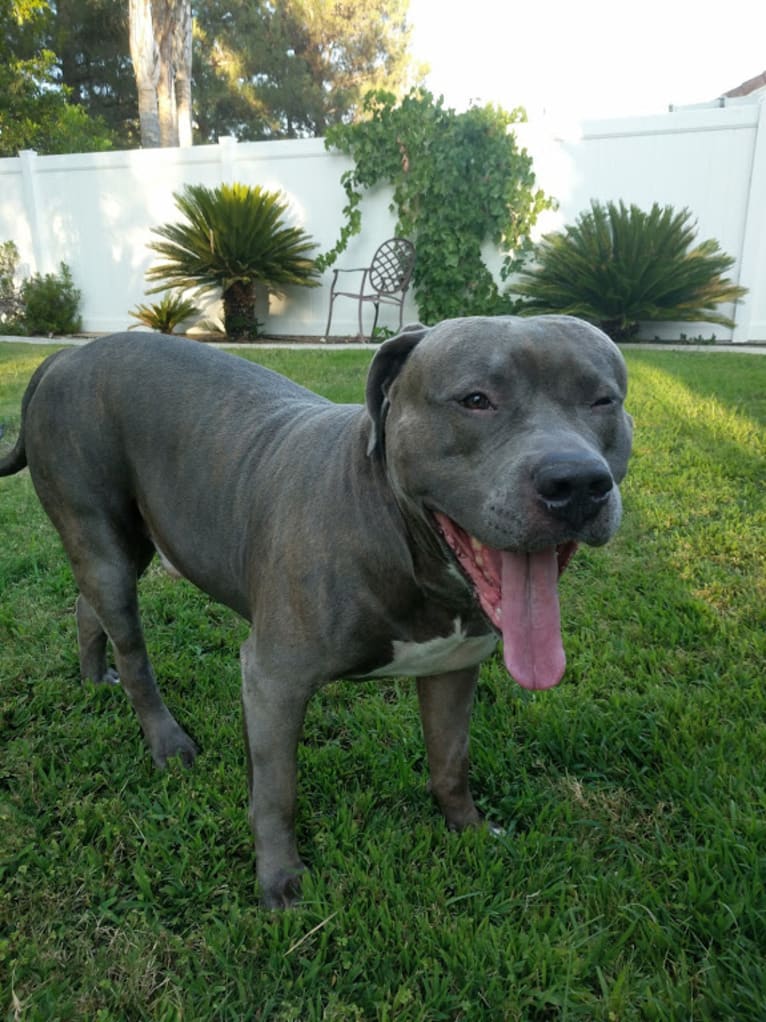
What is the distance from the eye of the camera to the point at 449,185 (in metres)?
10.1

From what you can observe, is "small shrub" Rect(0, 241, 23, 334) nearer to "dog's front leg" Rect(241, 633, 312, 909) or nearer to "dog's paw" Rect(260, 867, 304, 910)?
"dog's front leg" Rect(241, 633, 312, 909)

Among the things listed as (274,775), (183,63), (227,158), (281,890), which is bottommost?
(281,890)

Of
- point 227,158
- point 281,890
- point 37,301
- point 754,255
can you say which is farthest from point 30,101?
point 281,890

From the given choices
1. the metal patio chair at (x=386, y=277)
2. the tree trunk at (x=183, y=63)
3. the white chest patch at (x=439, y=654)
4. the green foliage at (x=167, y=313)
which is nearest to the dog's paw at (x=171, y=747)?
the white chest patch at (x=439, y=654)

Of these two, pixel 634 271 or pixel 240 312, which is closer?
pixel 634 271

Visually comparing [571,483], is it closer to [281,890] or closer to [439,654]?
[439,654]

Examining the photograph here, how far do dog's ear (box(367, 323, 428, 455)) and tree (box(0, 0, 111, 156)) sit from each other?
16.4 metres

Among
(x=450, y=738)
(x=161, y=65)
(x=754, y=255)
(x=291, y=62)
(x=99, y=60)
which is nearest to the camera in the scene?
(x=450, y=738)

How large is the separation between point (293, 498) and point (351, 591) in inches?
→ 13.5

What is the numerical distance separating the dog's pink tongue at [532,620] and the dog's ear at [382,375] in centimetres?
46

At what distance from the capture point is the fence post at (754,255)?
30.8 feet

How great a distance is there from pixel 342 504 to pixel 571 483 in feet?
2.06

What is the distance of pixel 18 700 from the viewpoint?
2543 millimetres

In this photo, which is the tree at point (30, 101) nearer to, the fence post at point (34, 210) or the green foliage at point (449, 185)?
the fence post at point (34, 210)
